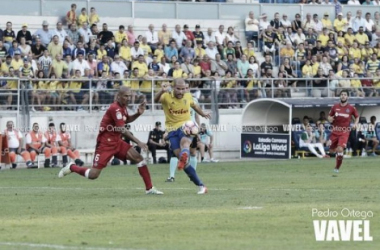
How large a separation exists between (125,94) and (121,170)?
1088cm

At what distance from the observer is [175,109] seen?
20.1 m

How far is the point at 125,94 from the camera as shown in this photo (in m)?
18.7

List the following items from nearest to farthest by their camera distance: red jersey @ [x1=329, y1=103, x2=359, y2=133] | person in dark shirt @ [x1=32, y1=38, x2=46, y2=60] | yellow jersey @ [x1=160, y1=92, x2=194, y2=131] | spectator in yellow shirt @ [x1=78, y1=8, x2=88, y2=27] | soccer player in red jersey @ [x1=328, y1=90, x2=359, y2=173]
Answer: yellow jersey @ [x1=160, y1=92, x2=194, y2=131] < soccer player in red jersey @ [x1=328, y1=90, x2=359, y2=173] < red jersey @ [x1=329, y1=103, x2=359, y2=133] < person in dark shirt @ [x1=32, y1=38, x2=46, y2=60] < spectator in yellow shirt @ [x1=78, y1=8, x2=88, y2=27]

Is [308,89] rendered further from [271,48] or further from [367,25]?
[367,25]

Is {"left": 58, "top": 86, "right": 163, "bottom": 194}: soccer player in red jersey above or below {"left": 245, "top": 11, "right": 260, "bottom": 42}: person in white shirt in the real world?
below

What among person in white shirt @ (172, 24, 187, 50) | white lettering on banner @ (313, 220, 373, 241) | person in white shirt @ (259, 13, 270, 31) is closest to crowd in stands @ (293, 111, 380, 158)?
person in white shirt @ (259, 13, 270, 31)

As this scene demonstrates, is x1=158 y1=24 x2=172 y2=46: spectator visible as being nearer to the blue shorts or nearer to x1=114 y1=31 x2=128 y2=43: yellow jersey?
x1=114 y1=31 x2=128 y2=43: yellow jersey

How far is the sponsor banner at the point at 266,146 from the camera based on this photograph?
36.3 m

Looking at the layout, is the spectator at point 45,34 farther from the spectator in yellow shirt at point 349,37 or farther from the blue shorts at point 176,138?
the blue shorts at point 176,138

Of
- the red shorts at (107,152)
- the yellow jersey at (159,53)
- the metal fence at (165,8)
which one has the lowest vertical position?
the red shorts at (107,152)

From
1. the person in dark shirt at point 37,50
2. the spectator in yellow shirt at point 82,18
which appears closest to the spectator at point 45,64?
the person in dark shirt at point 37,50

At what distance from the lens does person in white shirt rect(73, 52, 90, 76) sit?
3431 centimetres

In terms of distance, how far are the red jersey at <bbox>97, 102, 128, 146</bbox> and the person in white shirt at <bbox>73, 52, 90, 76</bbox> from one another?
15.4 metres

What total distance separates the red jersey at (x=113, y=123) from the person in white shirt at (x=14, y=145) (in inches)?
507
